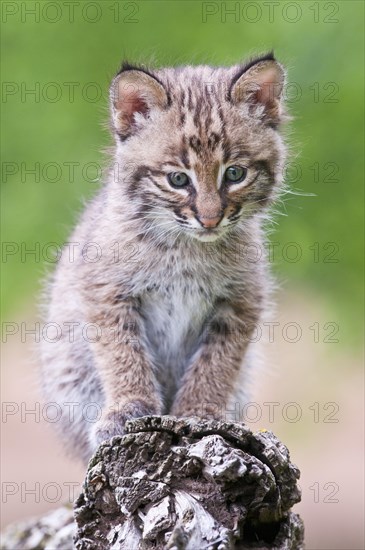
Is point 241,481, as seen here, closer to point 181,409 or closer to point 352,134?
point 181,409

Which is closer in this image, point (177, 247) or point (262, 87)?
point (262, 87)

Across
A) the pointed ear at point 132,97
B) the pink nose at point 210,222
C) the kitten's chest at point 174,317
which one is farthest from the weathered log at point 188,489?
the pointed ear at point 132,97

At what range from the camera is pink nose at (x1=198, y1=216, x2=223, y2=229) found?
562 centimetres

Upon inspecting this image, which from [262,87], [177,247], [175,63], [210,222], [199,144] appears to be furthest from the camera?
[175,63]

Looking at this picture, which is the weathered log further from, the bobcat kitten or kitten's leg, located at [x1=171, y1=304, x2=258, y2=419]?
kitten's leg, located at [x1=171, y1=304, x2=258, y2=419]

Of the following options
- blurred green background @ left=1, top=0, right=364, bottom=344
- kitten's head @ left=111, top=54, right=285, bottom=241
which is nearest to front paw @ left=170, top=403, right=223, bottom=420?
kitten's head @ left=111, top=54, right=285, bottom=241

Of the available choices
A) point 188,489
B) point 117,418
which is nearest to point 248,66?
point 117,418

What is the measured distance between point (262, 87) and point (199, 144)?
2.41 feet

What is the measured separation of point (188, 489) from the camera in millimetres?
4703

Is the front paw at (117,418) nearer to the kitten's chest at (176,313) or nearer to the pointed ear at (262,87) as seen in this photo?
the kitten's chest at (176,313)

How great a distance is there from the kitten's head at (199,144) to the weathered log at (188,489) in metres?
1.40

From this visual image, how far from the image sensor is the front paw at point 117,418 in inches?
239

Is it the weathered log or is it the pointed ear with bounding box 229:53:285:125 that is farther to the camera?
the pointed ear with bounding box 229:53:285:125

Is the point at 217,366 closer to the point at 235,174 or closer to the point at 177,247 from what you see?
the point at 177,247
